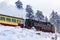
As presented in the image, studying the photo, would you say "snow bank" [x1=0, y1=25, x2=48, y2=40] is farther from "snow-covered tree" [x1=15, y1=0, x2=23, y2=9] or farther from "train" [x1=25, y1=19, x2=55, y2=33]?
"snow-covered tree" [x1=15, y1=0, x2=23, y2=9]

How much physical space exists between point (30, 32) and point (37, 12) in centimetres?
27

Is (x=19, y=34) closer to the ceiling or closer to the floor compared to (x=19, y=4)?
closer to the floor

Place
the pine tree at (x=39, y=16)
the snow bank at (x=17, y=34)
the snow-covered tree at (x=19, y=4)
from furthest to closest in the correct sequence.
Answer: the pine tree at (x=39, y=16) < the snow-covered tree at (x=19, y=4) < the snow bank at (x=17, y=34)

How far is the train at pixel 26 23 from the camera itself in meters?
1.53

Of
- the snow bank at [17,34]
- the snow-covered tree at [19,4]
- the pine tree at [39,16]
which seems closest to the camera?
the snow bank at [17,34]

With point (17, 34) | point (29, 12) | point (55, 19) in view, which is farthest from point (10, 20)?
point (55, 19)

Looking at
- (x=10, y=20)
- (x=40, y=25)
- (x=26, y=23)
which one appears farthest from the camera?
(x=40, y=25)

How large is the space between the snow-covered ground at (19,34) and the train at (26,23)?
0.04 meters

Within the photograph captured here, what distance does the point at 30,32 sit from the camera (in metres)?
1.71

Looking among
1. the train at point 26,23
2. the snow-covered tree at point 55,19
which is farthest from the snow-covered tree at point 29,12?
the snow-covered tree at point 55,19

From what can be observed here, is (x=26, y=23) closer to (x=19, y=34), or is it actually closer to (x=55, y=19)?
(x=19, y=34)

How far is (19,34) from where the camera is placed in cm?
162

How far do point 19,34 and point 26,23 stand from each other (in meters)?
0.15

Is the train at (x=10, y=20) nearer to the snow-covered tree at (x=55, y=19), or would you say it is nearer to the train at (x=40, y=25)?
the train at (x=40, y=25)
